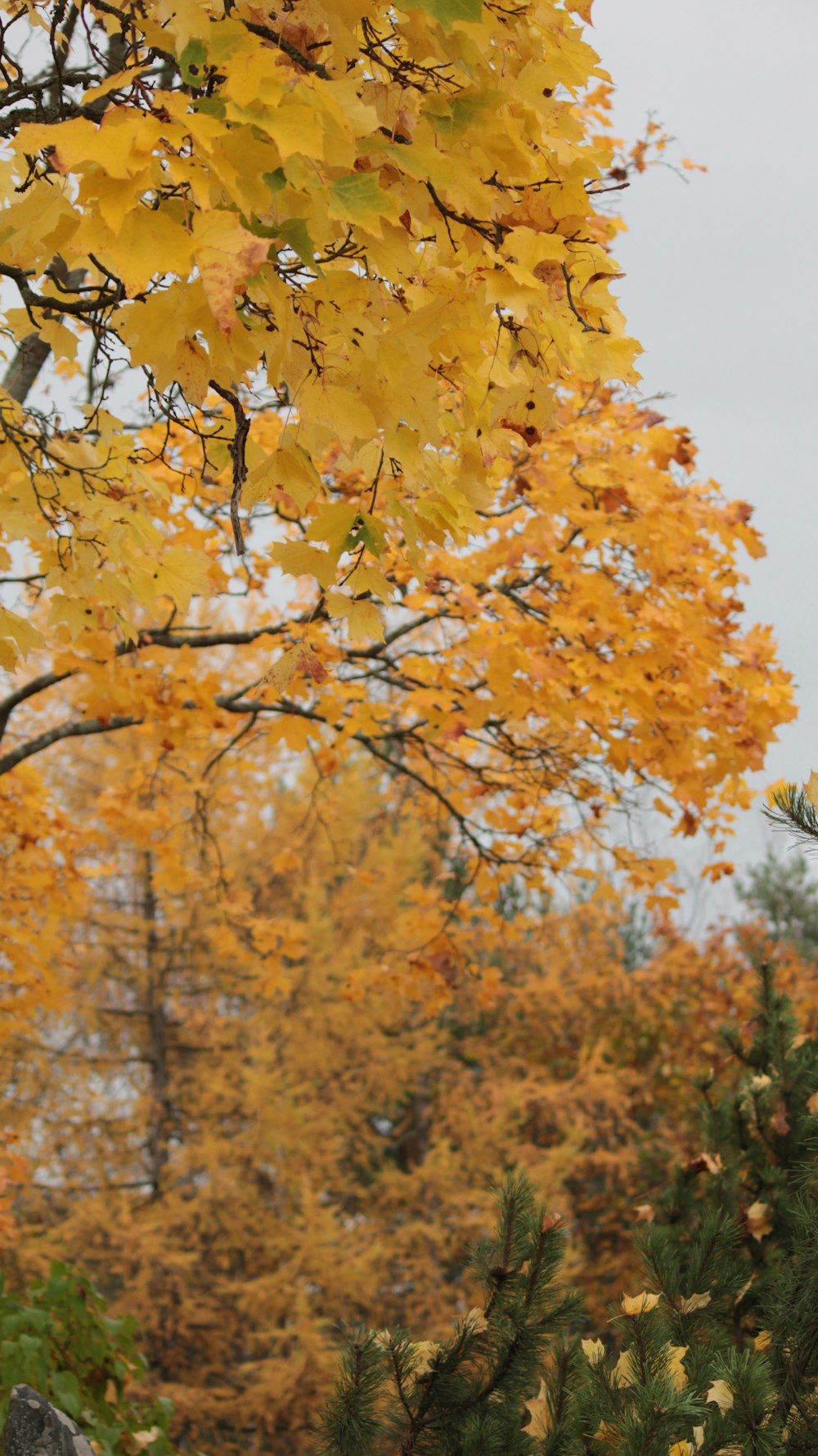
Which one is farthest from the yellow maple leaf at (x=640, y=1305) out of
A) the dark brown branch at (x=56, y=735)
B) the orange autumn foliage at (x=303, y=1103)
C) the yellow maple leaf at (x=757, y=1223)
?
the orange autumn foliage at (x=303, y=1103)

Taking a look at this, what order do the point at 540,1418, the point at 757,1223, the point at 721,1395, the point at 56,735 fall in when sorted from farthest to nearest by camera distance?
the point at 56,735
the point at 757,1223
the point at 540,1418
the point at 721,1395

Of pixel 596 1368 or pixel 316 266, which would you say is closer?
pixel 316 266

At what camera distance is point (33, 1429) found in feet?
7.41

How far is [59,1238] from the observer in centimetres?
932

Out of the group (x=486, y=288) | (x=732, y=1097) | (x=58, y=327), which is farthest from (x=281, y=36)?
(x=732, y=1097)

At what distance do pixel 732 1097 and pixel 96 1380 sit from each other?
6.14ft

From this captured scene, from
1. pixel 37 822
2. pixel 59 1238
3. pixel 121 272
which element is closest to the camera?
pixel 121 272

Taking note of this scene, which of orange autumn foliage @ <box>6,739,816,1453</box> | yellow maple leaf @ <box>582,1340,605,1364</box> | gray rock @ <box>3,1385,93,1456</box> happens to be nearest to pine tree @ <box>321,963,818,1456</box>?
yellow maple leaf @ <box>582,1340,605,1364</box>

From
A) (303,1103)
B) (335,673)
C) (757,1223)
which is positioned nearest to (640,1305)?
(757,1223)

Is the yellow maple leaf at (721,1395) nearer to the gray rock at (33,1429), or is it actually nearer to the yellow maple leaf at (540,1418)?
the yellow maple leaf at (540,1418)

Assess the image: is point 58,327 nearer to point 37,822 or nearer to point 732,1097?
point 732,1097

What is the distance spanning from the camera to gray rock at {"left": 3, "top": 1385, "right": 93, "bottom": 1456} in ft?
7.35

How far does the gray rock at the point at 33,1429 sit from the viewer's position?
2.24 m

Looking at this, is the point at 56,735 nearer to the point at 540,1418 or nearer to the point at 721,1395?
the point at 540,1418
